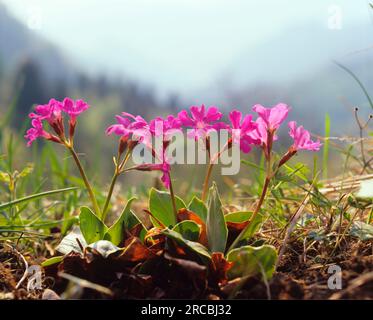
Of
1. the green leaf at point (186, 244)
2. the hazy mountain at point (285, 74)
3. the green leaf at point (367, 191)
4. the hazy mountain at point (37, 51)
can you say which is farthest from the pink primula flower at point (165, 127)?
the hazy mountain at point (37, 51)

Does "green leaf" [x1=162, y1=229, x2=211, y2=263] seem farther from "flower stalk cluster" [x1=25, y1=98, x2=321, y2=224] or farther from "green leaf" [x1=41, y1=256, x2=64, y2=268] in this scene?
"green leaf" [x1=41, y1=256, x2=64, y2=268]

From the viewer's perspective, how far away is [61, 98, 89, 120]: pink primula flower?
1.41m

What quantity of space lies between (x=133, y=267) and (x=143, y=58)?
11307cm

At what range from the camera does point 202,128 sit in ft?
4.52

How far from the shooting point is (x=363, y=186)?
4.69ft

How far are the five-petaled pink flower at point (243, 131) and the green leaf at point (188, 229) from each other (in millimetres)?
245

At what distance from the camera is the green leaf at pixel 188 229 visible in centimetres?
138

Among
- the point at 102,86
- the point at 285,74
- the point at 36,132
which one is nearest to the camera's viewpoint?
the point at 36,132

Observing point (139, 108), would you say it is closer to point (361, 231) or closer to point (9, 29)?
point (9, 29)

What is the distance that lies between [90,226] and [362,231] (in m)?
0.79

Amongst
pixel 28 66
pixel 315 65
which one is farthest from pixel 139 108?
pixel 315 65

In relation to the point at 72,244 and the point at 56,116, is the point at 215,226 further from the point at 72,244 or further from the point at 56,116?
the point at 56,116

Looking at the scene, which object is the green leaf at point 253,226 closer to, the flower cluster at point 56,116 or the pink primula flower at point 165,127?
the pink primula flower at point 165,127

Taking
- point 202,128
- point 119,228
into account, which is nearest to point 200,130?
point 202,128
